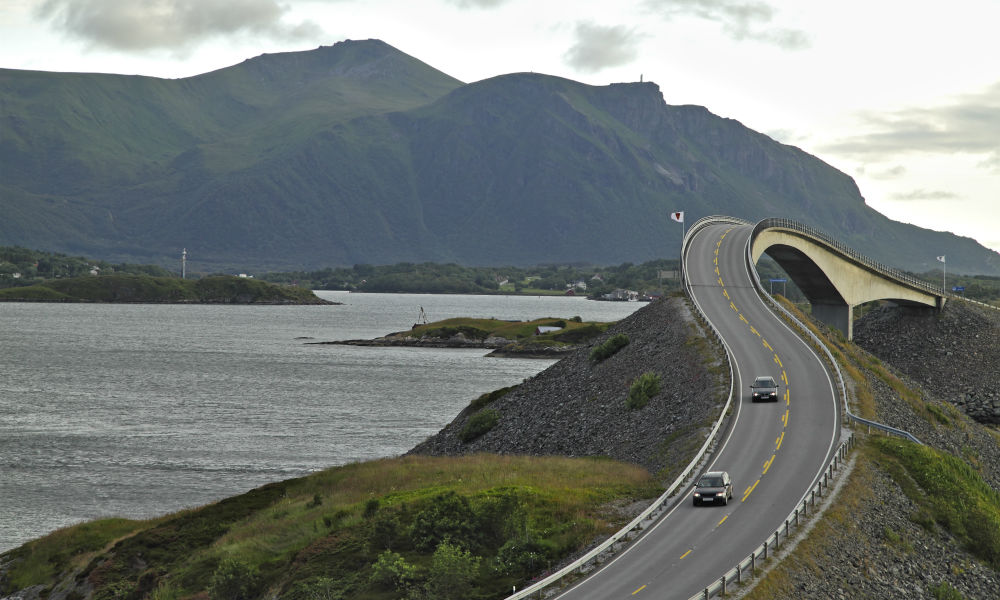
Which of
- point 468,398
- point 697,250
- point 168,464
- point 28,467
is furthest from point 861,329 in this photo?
point 28,467

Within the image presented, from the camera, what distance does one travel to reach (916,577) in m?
36.4

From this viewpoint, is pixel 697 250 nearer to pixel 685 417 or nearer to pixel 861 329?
pixel 861 329

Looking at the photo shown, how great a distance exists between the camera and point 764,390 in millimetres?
56688

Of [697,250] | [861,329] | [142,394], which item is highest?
[697,250]

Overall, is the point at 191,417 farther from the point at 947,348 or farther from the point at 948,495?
the point at 947,348

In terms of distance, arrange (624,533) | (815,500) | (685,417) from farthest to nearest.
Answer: (685,417) < (815,500) < (624,533)

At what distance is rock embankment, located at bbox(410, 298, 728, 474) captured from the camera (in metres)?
55.2

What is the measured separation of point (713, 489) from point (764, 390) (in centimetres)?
1933

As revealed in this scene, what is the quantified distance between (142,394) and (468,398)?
133ft

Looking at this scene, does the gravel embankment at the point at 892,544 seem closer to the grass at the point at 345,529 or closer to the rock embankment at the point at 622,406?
the grass at the point at 345,529

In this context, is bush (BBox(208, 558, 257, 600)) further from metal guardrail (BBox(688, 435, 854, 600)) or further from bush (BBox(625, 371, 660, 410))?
bush (BBox(625, 371, 660, 410))

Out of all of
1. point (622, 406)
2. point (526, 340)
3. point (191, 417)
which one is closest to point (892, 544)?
point (622, 406)

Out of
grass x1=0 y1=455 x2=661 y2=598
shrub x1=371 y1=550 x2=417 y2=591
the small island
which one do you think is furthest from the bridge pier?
shrub x1=371 y1=550 x2=417 y2=591

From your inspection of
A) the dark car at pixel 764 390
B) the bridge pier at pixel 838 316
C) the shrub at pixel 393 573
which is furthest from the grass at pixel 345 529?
the bridge pier at pixel 838 316
